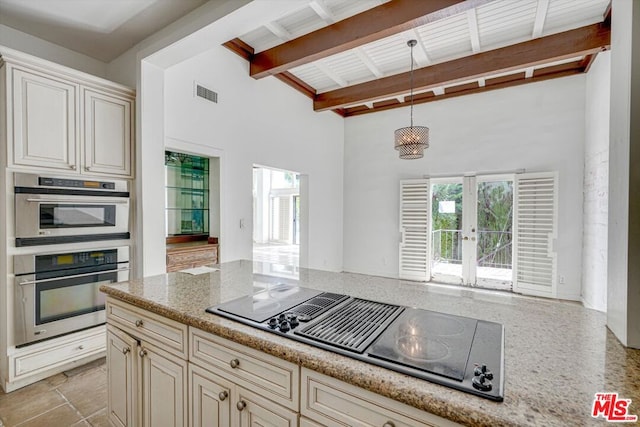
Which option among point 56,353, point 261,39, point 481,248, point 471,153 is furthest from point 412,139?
point 56,353

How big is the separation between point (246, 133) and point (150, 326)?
10.0 feet

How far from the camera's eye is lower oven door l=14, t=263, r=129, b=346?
217cm

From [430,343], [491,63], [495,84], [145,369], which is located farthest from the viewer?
[495,84]

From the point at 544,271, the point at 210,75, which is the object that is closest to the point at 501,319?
the point at 210,75

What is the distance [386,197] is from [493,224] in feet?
6.22

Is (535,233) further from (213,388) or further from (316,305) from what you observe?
(213,388)

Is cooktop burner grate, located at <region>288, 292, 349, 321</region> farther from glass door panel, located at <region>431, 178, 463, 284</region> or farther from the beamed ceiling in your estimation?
glass door panel, located at <region>431, 178, 463, 284</region>

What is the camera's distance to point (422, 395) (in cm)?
72

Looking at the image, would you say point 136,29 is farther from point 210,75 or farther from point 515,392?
point 515,392

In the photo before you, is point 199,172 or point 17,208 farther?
point 199,172

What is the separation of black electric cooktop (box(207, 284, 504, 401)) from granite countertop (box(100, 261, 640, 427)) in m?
0.03

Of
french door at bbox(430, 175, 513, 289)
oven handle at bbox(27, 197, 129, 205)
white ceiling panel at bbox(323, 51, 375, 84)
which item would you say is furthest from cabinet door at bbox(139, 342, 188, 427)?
french door at bbox(430, 175, 513, 289)

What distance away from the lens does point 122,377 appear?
1591 millimetres

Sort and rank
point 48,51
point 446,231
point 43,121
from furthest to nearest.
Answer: point 446,231 → point 48,51 → point 43,121
